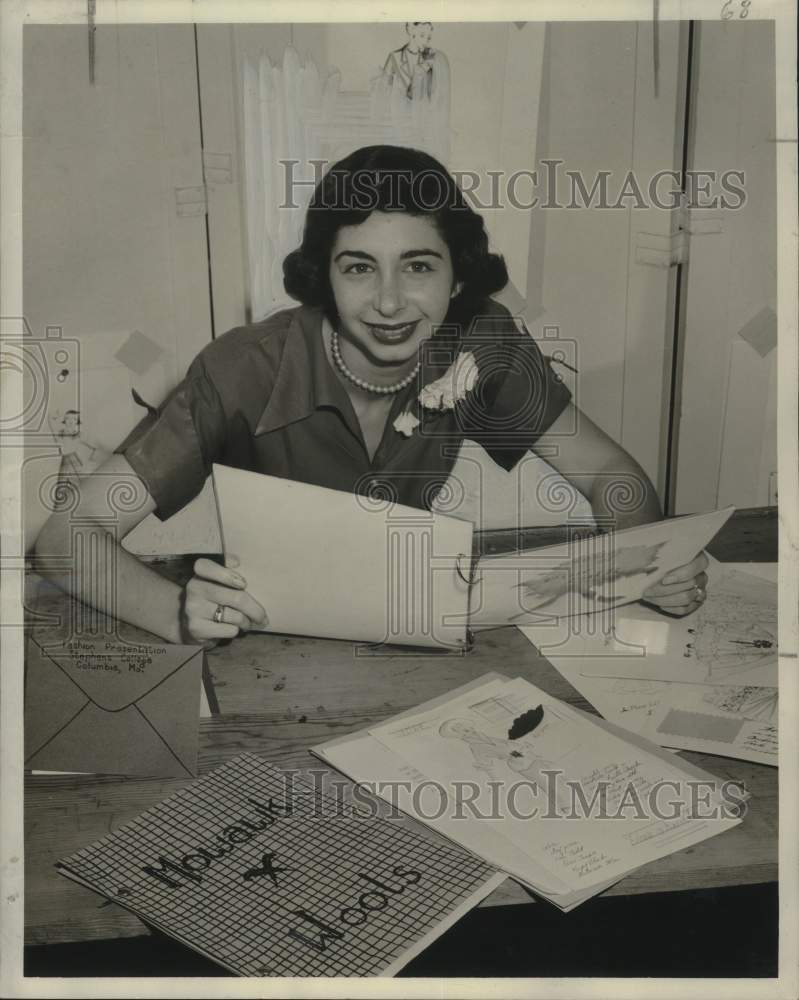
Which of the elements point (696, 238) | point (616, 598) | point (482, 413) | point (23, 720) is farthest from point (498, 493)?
point (23, 720)

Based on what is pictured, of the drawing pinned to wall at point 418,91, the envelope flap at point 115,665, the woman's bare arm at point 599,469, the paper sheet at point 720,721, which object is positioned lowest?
the paper sheet at point 720,721

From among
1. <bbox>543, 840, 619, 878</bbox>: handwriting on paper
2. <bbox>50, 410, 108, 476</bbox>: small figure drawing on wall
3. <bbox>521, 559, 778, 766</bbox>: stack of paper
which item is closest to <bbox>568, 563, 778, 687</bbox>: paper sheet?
<bbox>521, 559, 778, 766</bbox>: stack of paper

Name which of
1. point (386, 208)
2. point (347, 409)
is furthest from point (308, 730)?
point (386, 208)

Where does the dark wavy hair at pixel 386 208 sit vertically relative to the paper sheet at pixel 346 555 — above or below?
above

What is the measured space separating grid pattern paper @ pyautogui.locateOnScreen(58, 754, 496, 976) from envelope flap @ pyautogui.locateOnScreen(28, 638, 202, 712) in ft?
0.50

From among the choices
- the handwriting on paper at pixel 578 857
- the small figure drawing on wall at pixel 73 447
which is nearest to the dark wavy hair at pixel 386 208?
the small figure drawing on wall at pixel 73 447

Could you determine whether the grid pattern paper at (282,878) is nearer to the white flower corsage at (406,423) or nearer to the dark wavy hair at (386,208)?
the white flower corsage at (406,423)

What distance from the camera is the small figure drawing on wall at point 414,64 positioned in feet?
4.29

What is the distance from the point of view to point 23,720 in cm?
135

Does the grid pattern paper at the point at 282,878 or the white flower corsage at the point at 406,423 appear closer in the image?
the grid pattern paper at the point at 282,878

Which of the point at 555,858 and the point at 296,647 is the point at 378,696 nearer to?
the point at 296,647

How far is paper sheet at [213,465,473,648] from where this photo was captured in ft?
4.56

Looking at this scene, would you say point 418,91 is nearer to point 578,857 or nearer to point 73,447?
point 73,447

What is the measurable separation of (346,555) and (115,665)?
1.07ft
